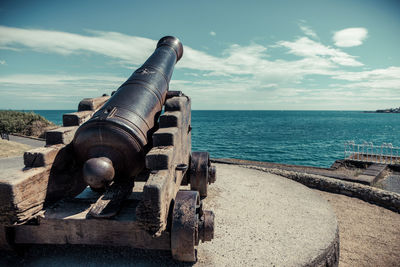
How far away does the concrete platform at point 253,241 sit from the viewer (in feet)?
10.6

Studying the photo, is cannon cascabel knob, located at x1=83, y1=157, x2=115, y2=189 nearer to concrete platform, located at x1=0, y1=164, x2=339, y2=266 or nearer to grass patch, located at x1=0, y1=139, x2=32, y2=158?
concrete platform, located at x1=0, y1=164, x2=339, y2=266

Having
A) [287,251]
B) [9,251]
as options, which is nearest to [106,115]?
[9,251]

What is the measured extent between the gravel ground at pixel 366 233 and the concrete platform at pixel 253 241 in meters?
0.55

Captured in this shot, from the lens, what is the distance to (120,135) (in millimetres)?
3252

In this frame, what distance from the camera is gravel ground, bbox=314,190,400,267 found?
410 centimetres

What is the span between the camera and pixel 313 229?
402 centimetres

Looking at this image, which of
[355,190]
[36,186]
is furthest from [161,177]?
[355,190]

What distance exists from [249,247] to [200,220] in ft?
2.83

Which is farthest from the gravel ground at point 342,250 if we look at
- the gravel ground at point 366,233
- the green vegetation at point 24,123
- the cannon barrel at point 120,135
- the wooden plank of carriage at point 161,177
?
the green vegetation at point 24,123

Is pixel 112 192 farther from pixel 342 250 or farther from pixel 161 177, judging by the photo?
pixel 342 250

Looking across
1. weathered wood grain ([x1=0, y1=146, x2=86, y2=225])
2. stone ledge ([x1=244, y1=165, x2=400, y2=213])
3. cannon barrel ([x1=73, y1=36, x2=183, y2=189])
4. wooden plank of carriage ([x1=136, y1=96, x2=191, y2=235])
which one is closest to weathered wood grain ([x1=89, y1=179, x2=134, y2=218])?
cannon barrel ([x1=73, y1=36, x2=183, y2=189])

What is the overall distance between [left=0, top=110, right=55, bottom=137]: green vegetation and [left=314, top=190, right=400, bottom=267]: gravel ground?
18.7 m

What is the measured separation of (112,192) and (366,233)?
14.6 feet

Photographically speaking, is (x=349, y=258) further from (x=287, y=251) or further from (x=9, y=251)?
(x=9, y=251)
